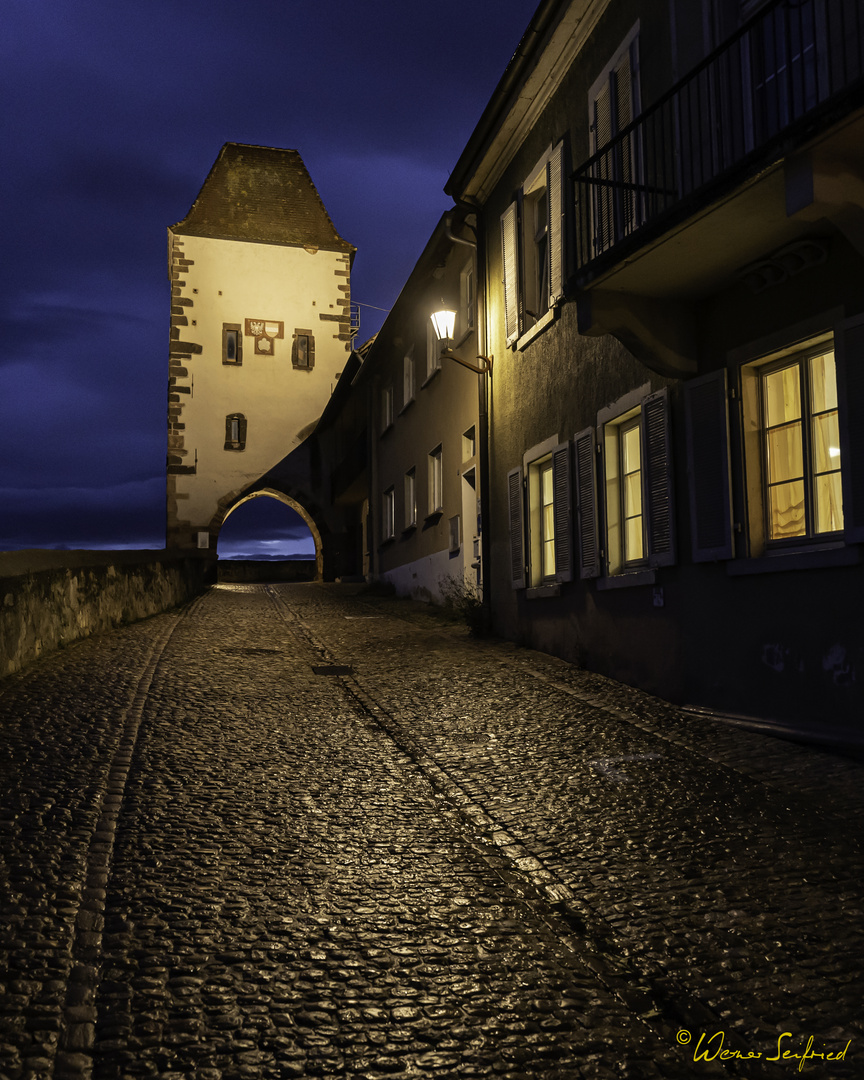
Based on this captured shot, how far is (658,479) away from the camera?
8.73 meters

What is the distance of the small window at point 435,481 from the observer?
1820cm

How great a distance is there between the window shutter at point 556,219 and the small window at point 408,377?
9.06 meters

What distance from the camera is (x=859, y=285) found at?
652cm

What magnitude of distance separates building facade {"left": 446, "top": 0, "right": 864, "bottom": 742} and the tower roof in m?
28.5

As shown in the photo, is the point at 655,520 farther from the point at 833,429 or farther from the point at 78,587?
the point at 78,587

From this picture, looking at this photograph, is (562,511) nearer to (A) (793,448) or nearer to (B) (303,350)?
(A) (793,448)

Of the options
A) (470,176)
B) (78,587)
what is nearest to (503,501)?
(470,176)

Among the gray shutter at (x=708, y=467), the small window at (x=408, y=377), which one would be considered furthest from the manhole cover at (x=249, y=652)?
the small window at (x=408, y=377)

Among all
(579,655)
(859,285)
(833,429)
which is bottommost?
(579,655)

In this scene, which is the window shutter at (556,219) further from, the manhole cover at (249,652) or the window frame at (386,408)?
the window frame at (386,408)

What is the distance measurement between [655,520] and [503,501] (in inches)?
178

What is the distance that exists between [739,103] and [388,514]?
16817mm

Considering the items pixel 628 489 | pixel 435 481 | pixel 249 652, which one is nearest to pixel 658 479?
pixel 628 489

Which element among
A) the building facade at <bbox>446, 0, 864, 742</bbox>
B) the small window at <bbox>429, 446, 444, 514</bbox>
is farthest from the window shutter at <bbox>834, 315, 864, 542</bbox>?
the small window at <bbox>429, 446, 444, 514</bbox>
